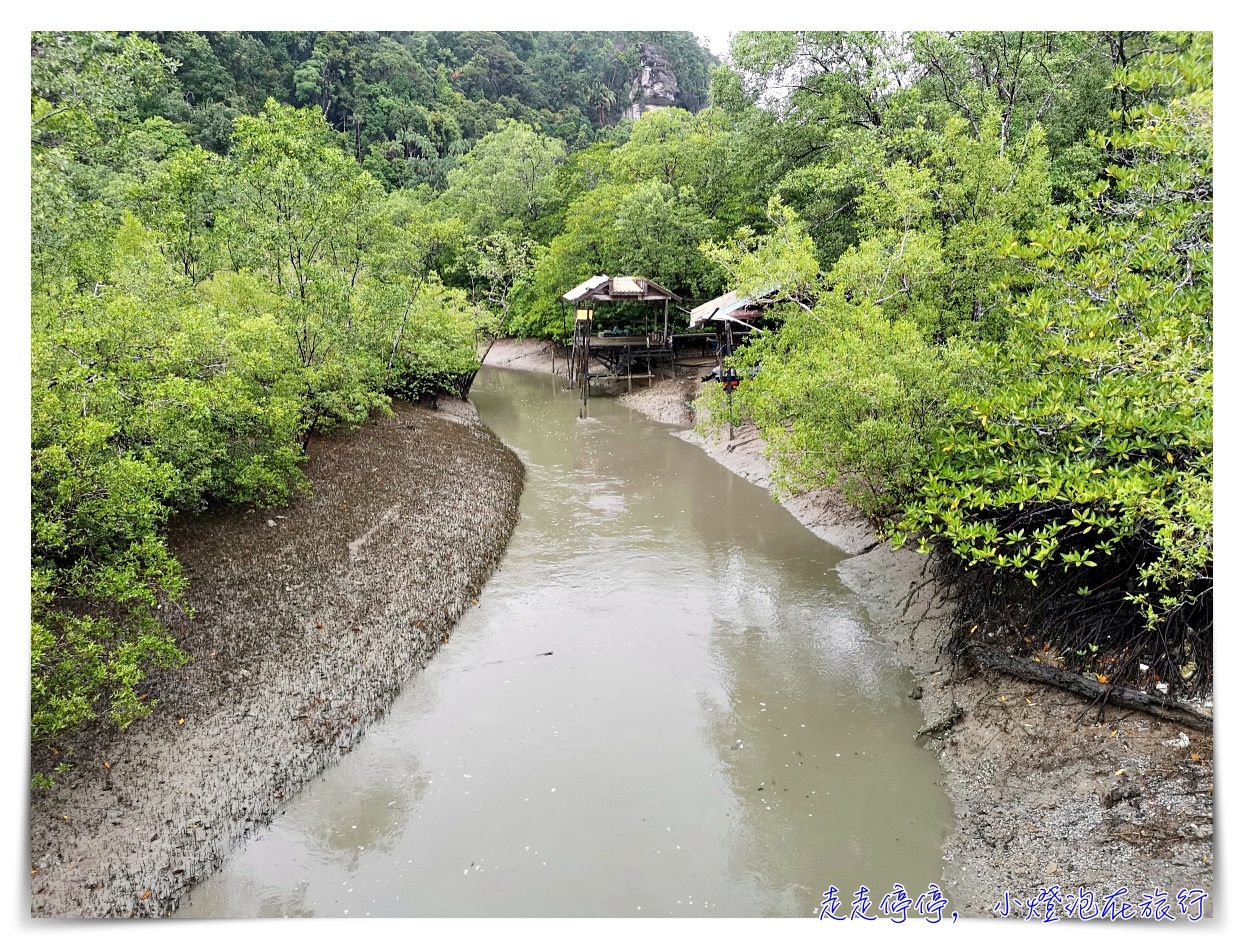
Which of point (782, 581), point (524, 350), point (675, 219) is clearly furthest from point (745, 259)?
point (524, 350)

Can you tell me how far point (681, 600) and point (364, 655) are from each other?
405 cm

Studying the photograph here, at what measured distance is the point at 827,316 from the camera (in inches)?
470

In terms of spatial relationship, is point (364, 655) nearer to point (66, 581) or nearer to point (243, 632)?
point (243, 632)

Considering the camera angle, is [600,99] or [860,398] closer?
[860,398]

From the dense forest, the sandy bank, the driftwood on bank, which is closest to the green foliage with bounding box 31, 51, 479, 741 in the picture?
the dense forest

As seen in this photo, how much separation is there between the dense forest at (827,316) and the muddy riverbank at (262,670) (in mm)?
547

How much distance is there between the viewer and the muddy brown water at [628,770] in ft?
18.5

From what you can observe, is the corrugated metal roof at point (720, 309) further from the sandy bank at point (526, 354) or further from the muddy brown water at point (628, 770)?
the sandy bank at point (526, 354)

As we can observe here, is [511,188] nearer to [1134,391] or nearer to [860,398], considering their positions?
[860,398]

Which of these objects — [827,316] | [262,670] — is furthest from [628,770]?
[827,316]

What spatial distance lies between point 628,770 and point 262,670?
3824mm

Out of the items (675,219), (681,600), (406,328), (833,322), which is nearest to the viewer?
(681,600)

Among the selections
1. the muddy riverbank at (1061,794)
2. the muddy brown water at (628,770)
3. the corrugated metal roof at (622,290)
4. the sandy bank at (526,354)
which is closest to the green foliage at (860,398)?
the muddy brown water at (628,770)

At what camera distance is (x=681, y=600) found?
1044cm
